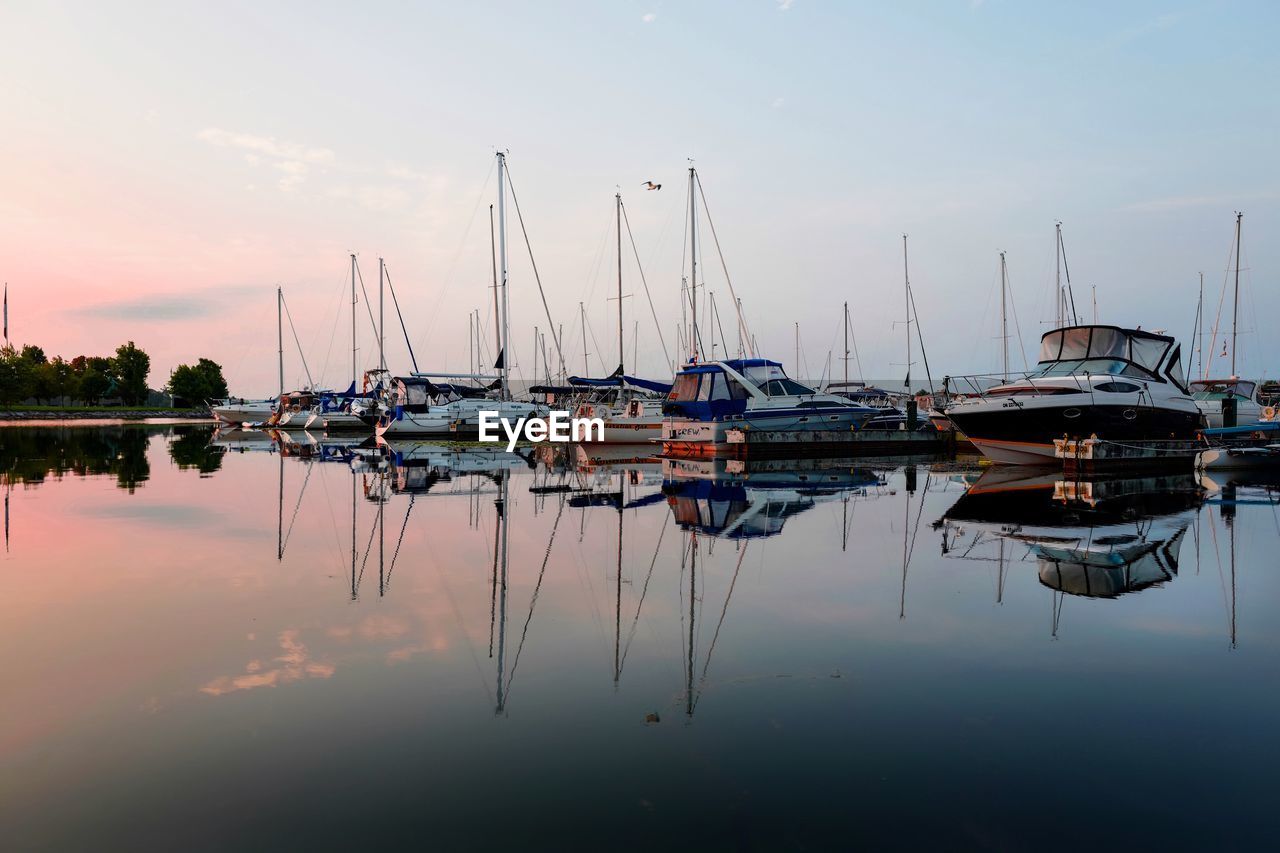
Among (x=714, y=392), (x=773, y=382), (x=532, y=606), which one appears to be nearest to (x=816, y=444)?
(x=773, y=382)

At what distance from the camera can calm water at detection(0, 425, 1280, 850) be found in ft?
13.7

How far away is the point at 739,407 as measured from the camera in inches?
1304

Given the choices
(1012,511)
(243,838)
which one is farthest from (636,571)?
(1012,511)

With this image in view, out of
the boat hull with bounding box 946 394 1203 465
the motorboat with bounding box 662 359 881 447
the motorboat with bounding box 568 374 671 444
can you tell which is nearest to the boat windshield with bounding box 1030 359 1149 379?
the boat hull with bounding box 946 394 1203 465

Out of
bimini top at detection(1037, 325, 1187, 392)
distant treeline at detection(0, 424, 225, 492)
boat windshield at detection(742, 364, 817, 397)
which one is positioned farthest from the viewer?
boat windshield at detection(742, 364, 817, 397)

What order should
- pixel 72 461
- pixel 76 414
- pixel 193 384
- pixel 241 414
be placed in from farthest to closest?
pixel 193 384
pixel 76 414
pixel 241 414
pixel 72 461

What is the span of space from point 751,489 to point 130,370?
444 feet

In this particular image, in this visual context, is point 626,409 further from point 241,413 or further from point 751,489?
point 241,413

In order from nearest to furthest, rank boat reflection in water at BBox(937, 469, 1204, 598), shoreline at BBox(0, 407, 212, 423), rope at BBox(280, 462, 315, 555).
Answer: boat reflection in water at BBox(937, 469, 1204, 598) < rope at BBox(280, 462, 315, 555) < shoreline at BBox(0, 407, 212, 423)

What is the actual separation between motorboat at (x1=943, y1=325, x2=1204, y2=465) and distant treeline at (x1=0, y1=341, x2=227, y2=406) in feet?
375

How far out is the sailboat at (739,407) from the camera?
32.7 meters

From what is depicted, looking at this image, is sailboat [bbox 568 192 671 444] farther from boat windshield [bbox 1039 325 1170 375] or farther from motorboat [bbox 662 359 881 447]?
boat windshield [bbox 1039 325 1170 375]

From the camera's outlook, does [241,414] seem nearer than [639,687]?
No

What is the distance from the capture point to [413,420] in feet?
153
